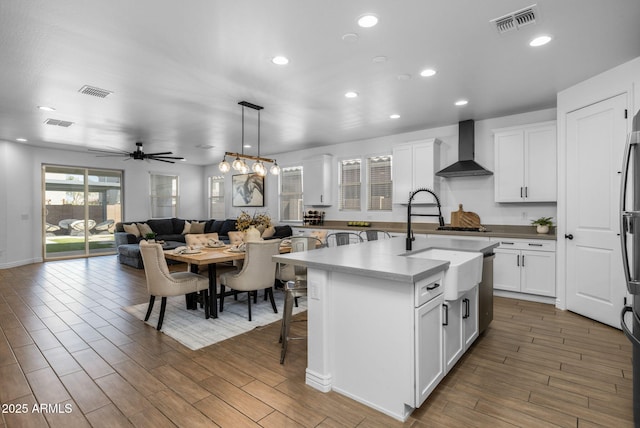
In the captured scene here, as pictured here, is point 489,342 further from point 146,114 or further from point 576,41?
point 146,114

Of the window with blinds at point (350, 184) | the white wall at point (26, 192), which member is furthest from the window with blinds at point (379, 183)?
the white wall at point (26, 192)

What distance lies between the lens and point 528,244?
4.39m

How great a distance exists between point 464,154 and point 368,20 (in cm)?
352

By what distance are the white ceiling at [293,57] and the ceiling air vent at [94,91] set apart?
0.08 meters

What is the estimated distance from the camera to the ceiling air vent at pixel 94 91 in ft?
12.5

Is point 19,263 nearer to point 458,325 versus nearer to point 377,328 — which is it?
point 377,328

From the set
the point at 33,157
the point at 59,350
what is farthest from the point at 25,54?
the point at 33,157

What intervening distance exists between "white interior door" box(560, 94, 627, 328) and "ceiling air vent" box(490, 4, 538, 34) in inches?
67.0

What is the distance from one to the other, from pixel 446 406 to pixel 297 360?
1187 mm

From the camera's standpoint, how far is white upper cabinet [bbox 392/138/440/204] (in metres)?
5.53

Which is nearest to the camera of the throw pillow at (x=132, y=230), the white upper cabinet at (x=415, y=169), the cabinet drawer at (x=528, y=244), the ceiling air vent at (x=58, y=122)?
the cabinet drawer at (x=528, y=244)

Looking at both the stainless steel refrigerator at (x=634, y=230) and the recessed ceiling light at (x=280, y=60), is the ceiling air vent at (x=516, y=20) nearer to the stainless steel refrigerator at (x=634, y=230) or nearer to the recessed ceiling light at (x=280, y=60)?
the stainless steel refrigerator at (x=634, y=230)

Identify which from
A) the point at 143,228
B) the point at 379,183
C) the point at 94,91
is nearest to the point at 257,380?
the point at 94,91

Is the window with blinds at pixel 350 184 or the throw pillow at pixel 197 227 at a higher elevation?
the window with blinds at pixel 350 184
